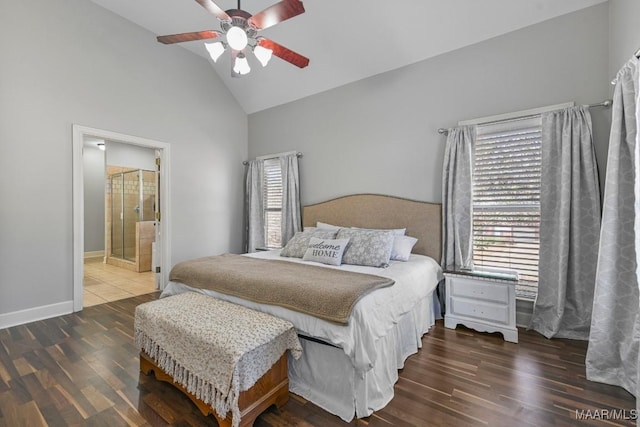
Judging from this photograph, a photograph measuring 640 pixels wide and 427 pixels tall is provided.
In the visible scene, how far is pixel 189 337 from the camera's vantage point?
1627 millimetres

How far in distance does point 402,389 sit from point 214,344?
1.28 metres

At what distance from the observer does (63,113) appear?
3213 millimetres

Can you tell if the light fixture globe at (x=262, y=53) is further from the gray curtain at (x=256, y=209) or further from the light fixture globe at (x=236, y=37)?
the gray curtain at (x=256, y=209)

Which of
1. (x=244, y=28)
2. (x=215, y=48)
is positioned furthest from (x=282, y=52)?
(x=215, y=48)

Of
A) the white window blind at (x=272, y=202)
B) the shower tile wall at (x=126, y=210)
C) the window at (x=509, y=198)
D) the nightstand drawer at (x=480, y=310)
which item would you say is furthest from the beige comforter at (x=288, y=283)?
the shower tile wall at (x=126, y=210)

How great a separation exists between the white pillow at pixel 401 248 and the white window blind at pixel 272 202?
2284mm

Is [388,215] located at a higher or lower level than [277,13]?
lower

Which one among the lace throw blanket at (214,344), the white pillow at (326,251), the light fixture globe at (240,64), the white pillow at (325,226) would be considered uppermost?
the light fixture globe at (240,64)

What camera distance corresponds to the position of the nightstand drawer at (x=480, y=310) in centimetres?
261

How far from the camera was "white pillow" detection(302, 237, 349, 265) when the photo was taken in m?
2.89

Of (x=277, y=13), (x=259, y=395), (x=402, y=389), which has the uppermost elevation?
(x=277, y=13)

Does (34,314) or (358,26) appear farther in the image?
(358,26)

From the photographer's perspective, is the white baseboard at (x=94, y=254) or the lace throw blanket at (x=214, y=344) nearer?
the lace throw blanket at (x=214, y=344)

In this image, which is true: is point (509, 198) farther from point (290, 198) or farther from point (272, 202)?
point (272, 202)
